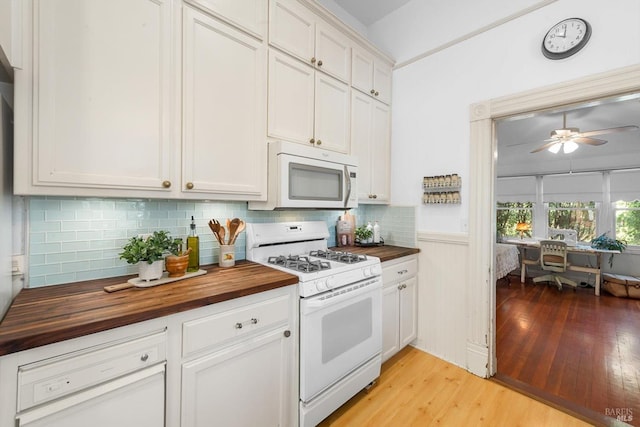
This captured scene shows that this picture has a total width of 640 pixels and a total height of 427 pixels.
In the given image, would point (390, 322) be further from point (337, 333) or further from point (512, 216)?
point (512, 216)

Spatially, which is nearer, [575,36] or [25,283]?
[25,283]

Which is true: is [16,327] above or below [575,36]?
below

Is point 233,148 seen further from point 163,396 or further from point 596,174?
point 596,174

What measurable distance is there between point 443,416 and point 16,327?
222cm

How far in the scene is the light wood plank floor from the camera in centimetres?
174

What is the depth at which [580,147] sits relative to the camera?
502cm

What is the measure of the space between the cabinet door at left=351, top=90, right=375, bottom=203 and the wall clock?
129 centimetres

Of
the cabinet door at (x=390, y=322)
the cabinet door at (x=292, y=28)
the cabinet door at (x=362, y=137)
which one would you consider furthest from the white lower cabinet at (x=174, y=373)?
the cabinet door at (x=292, y=28)

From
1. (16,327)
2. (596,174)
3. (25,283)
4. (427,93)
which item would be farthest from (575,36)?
(596,174)

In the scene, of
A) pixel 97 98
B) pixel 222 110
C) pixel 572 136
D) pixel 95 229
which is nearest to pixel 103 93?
pixel 97 98

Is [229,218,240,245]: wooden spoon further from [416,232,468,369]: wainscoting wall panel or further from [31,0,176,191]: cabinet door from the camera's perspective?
[416,232,468,369]: wainscoting wall panel

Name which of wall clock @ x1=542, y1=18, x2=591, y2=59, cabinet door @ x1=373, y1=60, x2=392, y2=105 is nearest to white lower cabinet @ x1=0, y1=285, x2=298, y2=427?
cabinet door @ x1=373, y1=60, x2=392, y2=105

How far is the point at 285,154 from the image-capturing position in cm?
176

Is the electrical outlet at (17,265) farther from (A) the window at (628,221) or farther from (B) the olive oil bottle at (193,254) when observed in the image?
(A) the window at (628,221)
